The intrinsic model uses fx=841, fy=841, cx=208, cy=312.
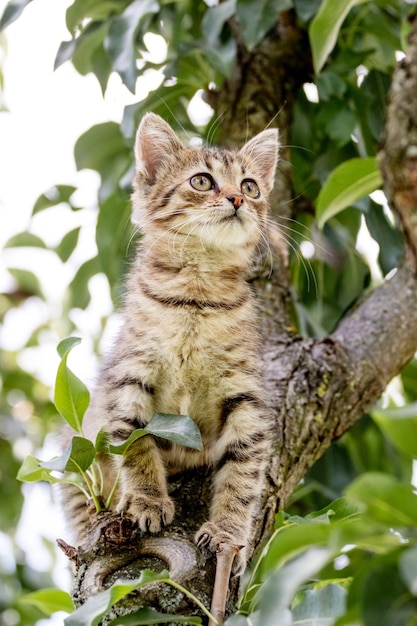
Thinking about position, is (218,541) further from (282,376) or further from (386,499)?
(386,499)

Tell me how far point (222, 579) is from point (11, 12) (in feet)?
8.97

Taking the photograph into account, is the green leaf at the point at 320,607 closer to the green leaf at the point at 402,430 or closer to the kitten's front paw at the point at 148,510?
the green leaf at the point at 402,430

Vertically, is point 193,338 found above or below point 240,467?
above

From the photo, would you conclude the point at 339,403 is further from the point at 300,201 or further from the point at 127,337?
the point at 300,201

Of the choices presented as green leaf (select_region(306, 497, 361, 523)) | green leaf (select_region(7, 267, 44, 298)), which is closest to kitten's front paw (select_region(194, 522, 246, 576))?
green leaf (select_region(306, 497, 361, 523))

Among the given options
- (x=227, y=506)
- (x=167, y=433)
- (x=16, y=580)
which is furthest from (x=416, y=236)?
(x=16, y=580)

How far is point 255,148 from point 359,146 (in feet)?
1.72

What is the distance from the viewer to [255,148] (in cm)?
403

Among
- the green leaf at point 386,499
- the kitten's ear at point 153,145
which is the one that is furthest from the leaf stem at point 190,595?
the kitten's ear at point 153,145

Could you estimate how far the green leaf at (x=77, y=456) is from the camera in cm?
243

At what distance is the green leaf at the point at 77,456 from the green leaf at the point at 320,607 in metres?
0.83

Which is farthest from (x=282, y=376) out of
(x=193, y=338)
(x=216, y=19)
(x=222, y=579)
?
(x=216, y=19)

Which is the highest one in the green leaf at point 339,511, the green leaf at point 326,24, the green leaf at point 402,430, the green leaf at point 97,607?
the green leaf at point 326,24

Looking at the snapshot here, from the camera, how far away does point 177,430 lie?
2.44 m
